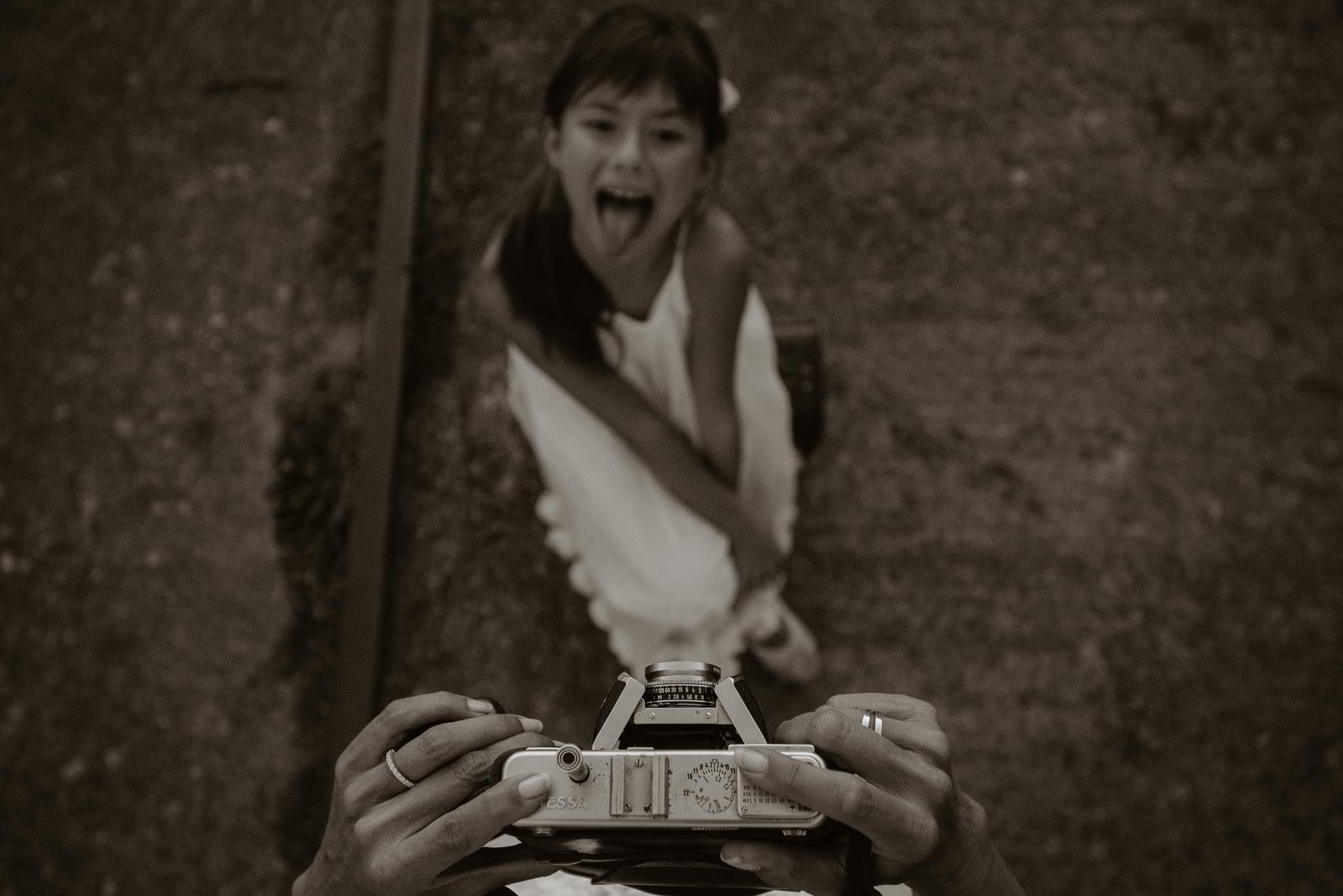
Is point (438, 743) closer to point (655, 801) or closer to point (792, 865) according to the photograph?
point (655, 801)

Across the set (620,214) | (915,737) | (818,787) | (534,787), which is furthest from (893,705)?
(620,214)

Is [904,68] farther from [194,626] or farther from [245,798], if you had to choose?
[245,798]

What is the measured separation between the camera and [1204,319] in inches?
71.9

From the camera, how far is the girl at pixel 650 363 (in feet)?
4.93

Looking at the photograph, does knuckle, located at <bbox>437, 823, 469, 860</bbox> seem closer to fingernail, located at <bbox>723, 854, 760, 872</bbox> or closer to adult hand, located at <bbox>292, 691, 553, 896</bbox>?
adult hand, located at <bbox>292, 691, 553, 896</bbox>

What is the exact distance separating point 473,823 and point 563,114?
1102mm

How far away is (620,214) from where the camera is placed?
153 cm

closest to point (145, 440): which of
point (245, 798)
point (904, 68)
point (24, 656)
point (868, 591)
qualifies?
point (24, 656)

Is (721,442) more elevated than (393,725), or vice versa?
(721,442)

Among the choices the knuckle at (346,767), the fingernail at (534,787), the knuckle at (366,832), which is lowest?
the knuckle at (366,832)

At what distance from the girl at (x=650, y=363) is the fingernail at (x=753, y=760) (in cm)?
84

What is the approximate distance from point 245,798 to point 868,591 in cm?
126

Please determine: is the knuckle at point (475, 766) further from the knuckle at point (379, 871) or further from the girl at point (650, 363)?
the girl at point (650, 363)

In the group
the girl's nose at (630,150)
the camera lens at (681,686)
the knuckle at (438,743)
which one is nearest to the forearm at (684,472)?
the girl's nose at (630,150)
